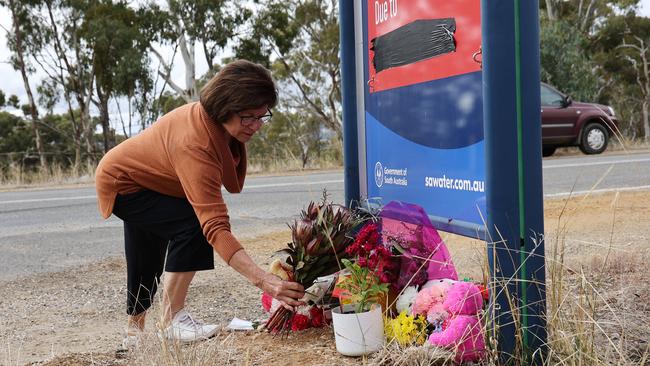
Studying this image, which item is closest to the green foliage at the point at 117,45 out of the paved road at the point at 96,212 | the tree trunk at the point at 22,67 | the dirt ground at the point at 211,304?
the tree trunk at the point at 22,67

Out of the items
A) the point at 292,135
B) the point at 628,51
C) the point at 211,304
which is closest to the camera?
the point at 211,304

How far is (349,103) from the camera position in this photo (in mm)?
4113

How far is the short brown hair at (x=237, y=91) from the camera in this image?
321 cm

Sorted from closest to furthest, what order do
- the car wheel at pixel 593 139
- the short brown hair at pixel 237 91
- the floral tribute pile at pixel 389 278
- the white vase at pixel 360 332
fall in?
the floral tribute pile at pixel 389 278 → the white vase at pixel 360 332 → the short brown hair at pixel 237 91 → the car wheel at pixel 593 139

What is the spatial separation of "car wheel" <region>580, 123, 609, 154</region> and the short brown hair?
15.3m

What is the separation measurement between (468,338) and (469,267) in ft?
6.19

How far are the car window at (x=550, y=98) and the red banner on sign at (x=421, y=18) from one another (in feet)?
45.6

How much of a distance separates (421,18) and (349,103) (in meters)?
0.92

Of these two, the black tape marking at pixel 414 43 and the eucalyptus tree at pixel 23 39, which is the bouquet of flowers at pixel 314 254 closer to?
the black tape marking at pixel 414 43

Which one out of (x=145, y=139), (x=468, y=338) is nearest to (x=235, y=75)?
(x=145, y=139)

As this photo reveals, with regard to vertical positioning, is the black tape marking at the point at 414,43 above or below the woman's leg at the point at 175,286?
above

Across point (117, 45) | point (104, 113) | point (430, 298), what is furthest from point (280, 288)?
point (104, 113)

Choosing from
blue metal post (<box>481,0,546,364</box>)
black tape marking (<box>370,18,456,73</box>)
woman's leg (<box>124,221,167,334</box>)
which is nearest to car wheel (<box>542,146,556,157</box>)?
black tape marking (<box>370,18,456,73</box>)

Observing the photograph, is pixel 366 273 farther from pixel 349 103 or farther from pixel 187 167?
pixel 349 103
